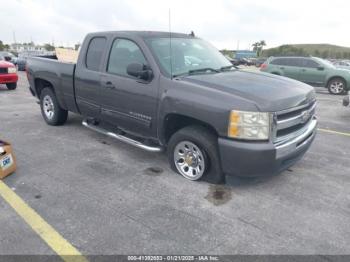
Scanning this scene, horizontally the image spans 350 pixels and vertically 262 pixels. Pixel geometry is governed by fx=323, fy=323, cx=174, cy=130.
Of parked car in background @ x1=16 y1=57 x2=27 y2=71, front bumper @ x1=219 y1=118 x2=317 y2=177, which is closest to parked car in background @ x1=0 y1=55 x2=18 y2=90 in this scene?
front bumper @ x1=219 y1=118 x2=317 y2=177

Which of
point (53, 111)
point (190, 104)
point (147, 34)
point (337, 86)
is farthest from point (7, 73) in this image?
point (337, 86)

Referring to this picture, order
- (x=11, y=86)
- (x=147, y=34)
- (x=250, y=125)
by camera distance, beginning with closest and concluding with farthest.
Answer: (x=250, y=125) < (x=147, y=34) < (x=11, y=86)

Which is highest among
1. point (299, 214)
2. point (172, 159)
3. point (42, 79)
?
point (42, 79)

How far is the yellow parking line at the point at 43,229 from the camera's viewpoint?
9.02ft

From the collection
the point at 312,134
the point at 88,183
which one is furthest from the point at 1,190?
the point at 312,134

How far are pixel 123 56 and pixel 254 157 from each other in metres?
2.48

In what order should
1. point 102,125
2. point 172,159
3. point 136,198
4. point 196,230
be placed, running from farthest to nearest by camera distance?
point 102,125 → point 172,159 → point 136,198 → point 196,230

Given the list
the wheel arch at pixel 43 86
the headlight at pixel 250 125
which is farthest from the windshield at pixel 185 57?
the wheel arch at pixel 43 86

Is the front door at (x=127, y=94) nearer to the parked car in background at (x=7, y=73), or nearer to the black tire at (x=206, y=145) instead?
the black tire at (x=206, y=145)

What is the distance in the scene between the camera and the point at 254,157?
3.44 m

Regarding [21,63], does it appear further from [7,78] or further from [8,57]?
[7,78]

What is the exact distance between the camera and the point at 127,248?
2830 millimetres

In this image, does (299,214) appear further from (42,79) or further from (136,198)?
(42,79)

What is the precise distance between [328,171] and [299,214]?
1.47 metres
